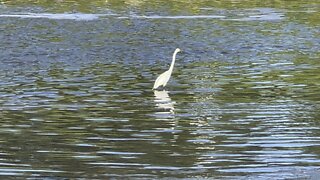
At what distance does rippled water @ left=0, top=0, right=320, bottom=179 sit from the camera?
1219cm

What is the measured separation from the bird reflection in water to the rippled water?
0.9 inches

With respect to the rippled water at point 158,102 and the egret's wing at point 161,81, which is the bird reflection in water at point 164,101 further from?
the egret's wing at point 161,81

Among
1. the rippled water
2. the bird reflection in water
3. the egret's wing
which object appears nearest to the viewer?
the rippled water

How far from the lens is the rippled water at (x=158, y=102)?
1219cm

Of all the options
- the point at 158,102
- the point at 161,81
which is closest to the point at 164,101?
the point at 158,102

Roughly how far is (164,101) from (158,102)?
157 mm

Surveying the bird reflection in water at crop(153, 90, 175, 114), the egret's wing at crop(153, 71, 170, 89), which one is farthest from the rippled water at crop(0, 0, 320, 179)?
the egret's wing at crop(153, 71, 170, 89)

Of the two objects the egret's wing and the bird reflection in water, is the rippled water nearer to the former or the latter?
the bird reflection in water

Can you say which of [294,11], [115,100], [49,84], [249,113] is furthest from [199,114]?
[294,11]

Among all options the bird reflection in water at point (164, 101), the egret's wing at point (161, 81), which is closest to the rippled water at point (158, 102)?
the bird reflection in water at point (164, 101)

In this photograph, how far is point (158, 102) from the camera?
17.8 m

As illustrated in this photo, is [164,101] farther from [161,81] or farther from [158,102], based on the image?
[161,81]

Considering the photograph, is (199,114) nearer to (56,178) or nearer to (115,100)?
(115,100)

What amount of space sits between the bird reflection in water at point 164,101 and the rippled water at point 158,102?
24 millimetres
